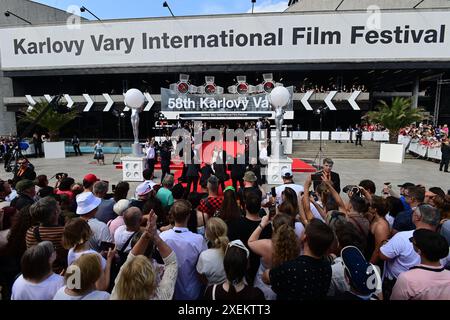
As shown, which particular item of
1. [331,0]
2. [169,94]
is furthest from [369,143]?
[331,0]

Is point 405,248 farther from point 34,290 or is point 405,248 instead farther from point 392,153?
point 392,153

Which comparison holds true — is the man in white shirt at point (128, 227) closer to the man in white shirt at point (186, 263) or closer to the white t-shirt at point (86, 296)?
the man in white shirt at point (186, 263)

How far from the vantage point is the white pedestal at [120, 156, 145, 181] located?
12090mm

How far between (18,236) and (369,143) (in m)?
23.3

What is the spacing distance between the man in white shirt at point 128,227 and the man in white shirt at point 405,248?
2618 mm

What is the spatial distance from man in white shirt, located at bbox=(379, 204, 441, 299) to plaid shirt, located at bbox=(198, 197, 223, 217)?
2226mm

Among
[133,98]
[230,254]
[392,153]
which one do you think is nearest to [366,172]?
[392,153]

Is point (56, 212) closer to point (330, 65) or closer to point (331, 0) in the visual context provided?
point (330, 65)

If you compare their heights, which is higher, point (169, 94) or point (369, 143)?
point (169, 94)

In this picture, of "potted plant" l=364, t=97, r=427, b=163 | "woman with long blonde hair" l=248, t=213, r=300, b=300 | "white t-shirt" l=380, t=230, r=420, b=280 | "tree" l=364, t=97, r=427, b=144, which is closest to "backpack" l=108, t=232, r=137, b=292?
"woman with long blonde hair" l=248, t=213, r=300, b=300

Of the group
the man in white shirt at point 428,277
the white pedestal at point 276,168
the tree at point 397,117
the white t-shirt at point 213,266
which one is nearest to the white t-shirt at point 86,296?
the white t-shirt at point 213,266

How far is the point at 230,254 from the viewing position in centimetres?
211

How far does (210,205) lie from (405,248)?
253 centimetres
